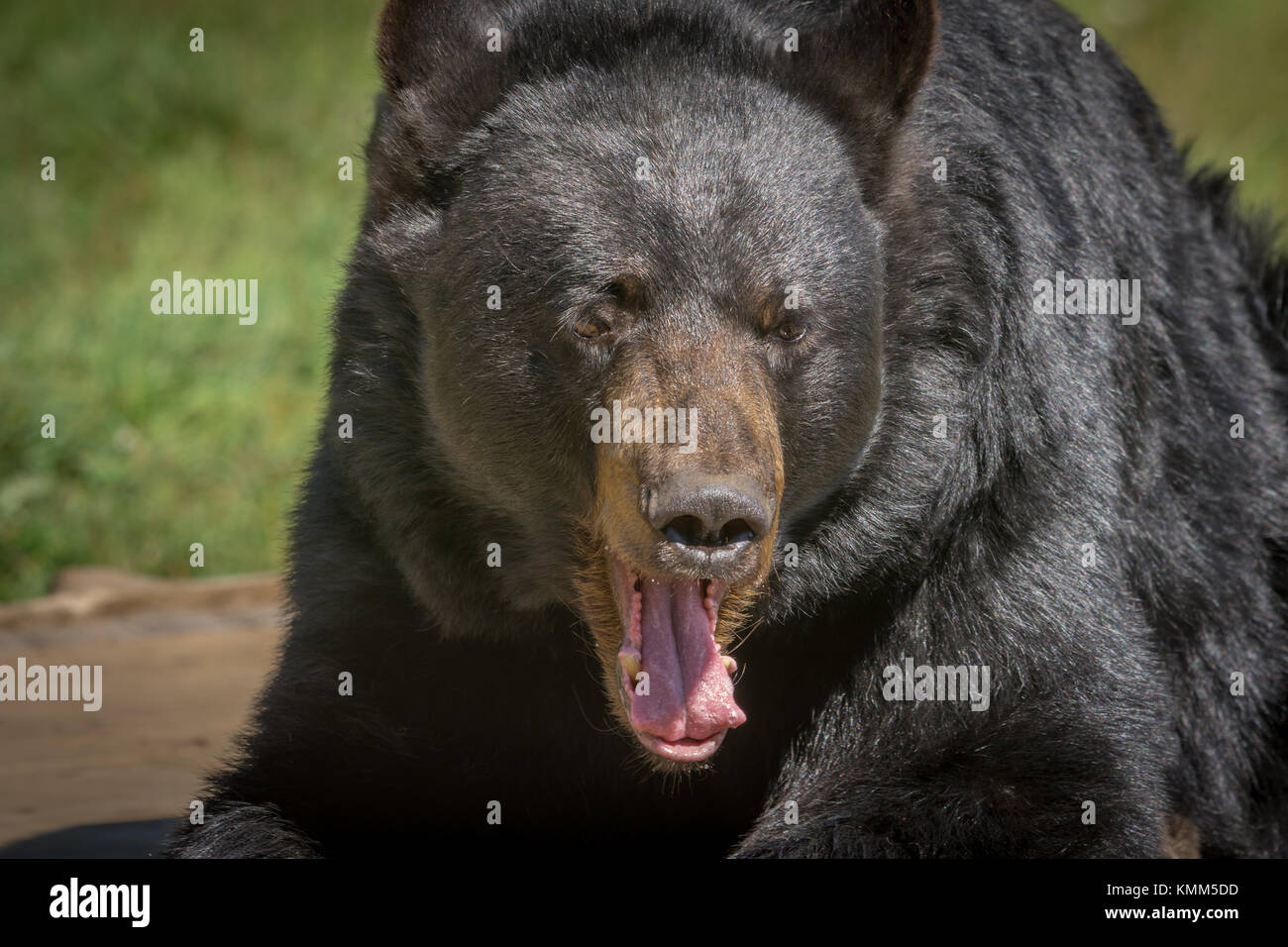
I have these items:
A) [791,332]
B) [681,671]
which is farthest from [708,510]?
[791,332]

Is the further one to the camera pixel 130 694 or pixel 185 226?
pixel 185 226

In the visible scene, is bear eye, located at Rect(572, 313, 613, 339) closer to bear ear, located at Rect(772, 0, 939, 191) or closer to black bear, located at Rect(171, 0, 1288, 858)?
black bear, located at Rect(171, 0, 1288, 858)

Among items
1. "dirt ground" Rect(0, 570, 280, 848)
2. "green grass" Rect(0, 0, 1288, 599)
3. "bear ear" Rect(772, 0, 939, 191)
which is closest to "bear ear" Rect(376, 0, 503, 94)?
"bear ear" Rect(772, 0, 939, 191)

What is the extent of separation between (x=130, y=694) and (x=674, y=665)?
3.42 meters

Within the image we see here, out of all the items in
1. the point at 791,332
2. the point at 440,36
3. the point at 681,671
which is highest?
the point at 440,36

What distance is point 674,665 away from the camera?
3986 mm

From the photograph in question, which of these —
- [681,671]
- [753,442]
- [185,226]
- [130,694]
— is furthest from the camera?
[185,226]

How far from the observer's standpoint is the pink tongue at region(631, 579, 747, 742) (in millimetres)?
3887

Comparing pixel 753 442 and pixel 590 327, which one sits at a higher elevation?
pixel 590 327

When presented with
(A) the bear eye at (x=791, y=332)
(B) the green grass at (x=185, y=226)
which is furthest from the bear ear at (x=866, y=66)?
(B) the green grass at (x=185, y=226)

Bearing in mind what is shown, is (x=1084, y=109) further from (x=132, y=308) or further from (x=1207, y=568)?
(x=132, y=308)

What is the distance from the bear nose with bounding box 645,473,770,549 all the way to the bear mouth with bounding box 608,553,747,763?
158 millimetres

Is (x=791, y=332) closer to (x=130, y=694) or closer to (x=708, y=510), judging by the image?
(x=708, y=510)
